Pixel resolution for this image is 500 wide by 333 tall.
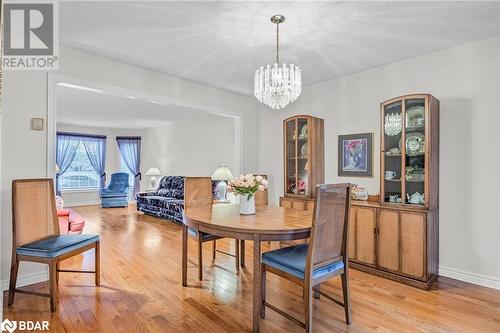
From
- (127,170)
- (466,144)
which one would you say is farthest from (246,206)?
(127,170)

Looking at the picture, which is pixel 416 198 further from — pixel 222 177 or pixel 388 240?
pixel 222 177

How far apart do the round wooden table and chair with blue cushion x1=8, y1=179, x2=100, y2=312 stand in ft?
3.32

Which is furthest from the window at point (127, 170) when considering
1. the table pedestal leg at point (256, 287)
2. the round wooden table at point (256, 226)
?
the table pedestal leg at point (256, 287)

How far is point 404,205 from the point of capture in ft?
9.52

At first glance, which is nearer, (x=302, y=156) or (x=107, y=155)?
(x=302, y=156)

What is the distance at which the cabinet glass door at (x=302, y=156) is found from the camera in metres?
3.98

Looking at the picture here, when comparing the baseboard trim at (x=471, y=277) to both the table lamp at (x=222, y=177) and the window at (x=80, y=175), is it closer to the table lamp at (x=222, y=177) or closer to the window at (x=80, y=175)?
the table lamp at (x=222, y=177)

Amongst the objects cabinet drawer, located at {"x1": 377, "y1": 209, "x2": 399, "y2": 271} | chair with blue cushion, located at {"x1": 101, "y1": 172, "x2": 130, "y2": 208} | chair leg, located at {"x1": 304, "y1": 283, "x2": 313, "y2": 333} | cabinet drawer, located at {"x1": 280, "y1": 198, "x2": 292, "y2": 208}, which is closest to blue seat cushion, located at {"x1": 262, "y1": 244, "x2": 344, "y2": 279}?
chair leg, located at {"x1": 304, "y1": 283, "x2": 313, "y2": 333}

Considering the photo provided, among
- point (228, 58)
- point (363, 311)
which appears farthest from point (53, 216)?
point (363, 311)

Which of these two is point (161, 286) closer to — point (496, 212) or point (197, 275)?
point (197, 275)

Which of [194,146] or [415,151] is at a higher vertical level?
[194,146]

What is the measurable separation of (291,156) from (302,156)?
19 cm

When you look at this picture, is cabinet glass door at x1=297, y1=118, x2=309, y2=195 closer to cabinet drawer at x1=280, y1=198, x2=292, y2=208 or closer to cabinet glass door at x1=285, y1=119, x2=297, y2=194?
cabinet glass door at x1=285, y1=119, x2=297, y2=194

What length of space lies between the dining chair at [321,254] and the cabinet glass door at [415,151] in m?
1.27
